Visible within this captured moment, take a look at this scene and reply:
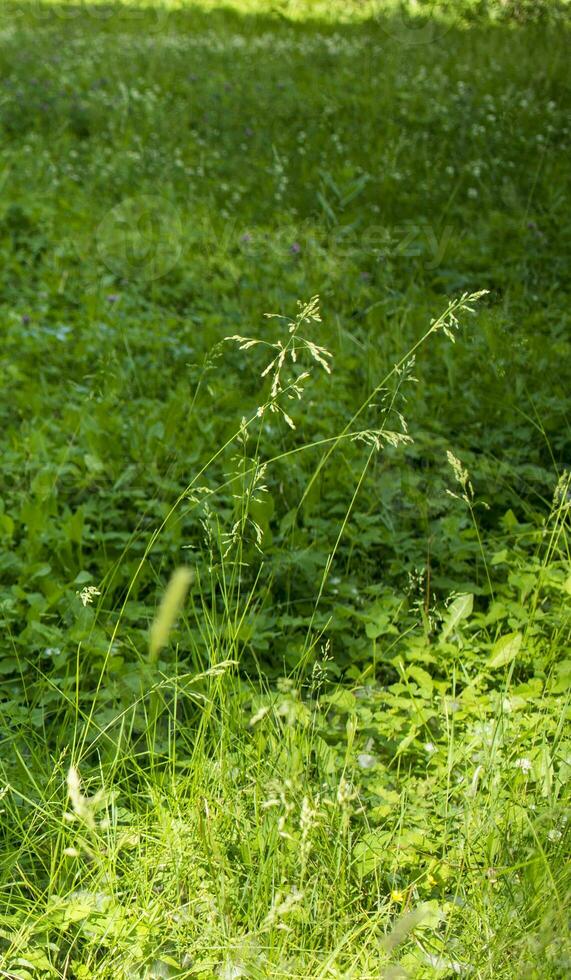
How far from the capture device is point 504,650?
2594 millimetres

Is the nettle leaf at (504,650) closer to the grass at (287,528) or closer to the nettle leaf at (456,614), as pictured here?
the grass at (287,528)

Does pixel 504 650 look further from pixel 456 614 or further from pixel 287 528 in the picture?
pixel 287 528

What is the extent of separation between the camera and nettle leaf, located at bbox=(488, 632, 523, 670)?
8.45ft

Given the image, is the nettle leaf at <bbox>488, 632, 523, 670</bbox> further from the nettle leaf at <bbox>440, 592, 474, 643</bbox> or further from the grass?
the nettle leaf at <bbox>440, 592, 474, 643</bbox>

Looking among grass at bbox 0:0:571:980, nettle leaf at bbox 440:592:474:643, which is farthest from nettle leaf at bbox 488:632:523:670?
nettle leaf at bbox 440:592:474:643

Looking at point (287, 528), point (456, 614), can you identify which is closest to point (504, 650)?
point (456, 614)

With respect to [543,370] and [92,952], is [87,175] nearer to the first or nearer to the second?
[543,370]

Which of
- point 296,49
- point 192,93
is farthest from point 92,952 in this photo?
point 296,49

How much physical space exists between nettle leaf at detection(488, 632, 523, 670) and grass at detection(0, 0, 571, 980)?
0.03 ft

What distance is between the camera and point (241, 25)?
39.1 feet

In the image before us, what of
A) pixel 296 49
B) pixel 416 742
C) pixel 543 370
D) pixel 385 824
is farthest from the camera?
pixel 296 49

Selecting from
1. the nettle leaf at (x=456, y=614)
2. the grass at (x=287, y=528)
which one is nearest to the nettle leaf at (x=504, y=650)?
the grass at (x=287, y=528)

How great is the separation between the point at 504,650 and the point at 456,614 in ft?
0.51

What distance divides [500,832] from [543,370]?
264cm
